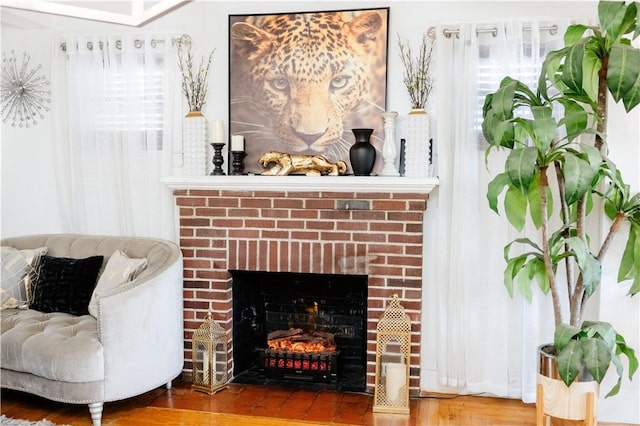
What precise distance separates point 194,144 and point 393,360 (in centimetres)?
172

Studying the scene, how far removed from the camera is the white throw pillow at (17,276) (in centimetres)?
354

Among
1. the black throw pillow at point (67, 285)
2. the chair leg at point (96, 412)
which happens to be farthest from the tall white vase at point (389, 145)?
the chair leg at point (96, 412)

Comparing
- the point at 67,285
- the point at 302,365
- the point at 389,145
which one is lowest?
the point at 302,365

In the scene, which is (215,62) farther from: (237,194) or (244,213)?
(244,213)

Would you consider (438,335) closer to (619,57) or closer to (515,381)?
(515,381)

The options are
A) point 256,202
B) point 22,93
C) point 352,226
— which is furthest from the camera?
point 22,93

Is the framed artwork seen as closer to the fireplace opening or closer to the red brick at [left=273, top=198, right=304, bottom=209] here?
the red brick at [left=273, top=198, right=304, bottom=209]

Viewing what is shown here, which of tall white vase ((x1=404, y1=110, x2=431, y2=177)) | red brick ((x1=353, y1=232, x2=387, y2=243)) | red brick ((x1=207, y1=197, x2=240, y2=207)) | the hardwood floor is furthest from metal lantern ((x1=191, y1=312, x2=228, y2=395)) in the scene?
tall white vase ((x1=404, y1=110, x2=431, y2=177))

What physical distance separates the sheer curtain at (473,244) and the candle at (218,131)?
128 centimetres

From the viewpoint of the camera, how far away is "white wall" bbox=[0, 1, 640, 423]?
10.2 ft

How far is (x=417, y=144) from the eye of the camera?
132 inches

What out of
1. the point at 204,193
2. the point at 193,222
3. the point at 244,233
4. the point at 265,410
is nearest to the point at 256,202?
the point at 244,233

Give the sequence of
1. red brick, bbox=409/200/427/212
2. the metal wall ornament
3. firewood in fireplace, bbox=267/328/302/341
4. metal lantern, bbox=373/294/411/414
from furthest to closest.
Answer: the metal wall ornament → firewood in fireplace, bbox=267/328/302/341 → red brick, bbox=409/200/427/212 → metal lantern, bbox=373/294/411/414

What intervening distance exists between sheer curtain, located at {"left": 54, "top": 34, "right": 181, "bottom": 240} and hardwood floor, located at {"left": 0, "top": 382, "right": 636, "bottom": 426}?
1.06m
